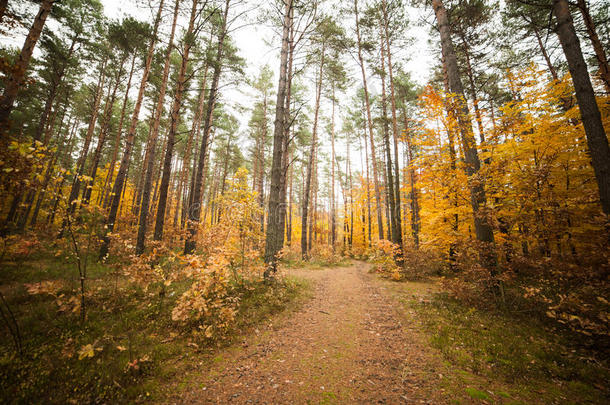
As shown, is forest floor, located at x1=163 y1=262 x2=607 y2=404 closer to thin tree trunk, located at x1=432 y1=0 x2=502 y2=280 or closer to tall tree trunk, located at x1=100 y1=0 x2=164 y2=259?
thin tree trunk, located at x1=432 y1=0 x2=502 y2=280

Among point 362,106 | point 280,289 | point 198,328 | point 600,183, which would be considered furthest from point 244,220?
point 362,106

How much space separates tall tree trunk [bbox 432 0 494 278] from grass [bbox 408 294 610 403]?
5.64 ft

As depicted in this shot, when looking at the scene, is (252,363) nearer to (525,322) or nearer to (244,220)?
(244,220)

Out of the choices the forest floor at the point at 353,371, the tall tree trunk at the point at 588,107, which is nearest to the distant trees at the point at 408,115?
the tall tree trunk at the point at 588,107

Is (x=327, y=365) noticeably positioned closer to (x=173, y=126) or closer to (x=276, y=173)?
(x=276, y=173)

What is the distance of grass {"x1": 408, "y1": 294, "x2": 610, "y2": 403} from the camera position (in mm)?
2932

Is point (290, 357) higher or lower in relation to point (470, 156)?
lower

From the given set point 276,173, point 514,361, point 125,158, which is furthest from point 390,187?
point 125,158

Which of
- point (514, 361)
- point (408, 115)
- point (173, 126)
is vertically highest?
point (408, 115)

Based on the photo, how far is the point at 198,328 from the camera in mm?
4457

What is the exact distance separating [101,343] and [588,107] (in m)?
11.5

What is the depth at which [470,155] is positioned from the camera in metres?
6.82

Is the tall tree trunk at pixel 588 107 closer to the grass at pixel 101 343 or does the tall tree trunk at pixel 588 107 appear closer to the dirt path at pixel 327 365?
the dirt path at pixel 327 365

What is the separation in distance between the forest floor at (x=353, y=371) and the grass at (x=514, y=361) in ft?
0.07
